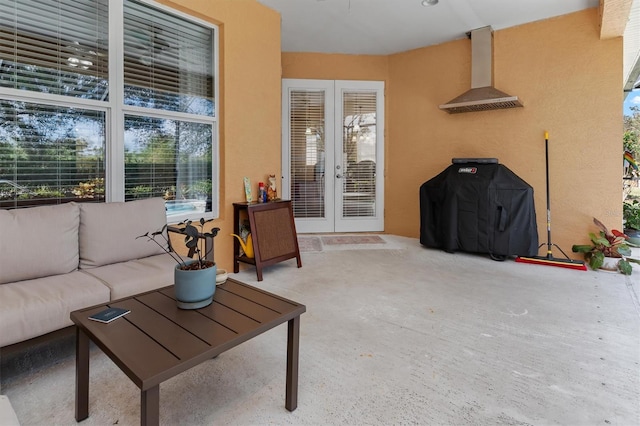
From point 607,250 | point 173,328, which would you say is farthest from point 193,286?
point 607,250

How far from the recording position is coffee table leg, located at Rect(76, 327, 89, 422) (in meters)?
1.47

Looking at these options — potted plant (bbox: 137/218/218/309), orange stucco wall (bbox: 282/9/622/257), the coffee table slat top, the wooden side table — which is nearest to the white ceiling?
orange stucco wall (bbox: 282/9/622/257)

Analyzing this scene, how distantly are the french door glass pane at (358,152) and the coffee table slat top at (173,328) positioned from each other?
407 cm

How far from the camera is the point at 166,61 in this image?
10.5 ft

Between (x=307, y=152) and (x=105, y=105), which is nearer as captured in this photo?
(x=105, y=105)

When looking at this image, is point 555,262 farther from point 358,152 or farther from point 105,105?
point 105,105

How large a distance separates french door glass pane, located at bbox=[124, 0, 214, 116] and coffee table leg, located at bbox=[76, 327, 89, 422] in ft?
6.93

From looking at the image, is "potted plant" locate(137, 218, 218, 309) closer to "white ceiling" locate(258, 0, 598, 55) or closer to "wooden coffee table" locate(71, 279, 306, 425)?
"wooden coffee table" locate(71, 279, 306, 425)

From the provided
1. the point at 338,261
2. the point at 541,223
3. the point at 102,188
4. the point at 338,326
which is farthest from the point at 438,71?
the point at 102,188

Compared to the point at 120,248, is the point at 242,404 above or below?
below

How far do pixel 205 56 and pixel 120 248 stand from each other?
2171mm

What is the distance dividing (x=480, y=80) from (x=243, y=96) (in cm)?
319

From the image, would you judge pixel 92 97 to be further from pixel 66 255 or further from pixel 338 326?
pixel 338 326

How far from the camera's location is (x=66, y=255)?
7.02 ft
